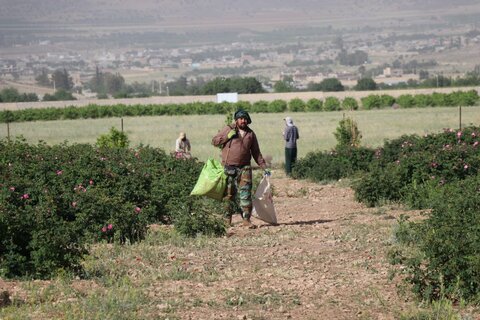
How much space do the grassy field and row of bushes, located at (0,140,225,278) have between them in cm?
1468

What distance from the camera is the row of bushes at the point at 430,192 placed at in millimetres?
9109

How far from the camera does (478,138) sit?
1748 centimetres

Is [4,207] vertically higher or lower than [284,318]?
higher

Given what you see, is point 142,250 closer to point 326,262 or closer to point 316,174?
point 326,262

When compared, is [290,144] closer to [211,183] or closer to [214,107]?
[211,183]

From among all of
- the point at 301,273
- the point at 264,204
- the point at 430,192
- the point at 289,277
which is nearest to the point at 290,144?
the point at 430,192

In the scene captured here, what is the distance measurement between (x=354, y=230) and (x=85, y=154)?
4.44 meters

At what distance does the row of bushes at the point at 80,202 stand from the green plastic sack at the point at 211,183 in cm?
19

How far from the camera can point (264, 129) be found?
48.2 metres

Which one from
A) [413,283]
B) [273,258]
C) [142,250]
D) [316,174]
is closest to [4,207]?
[142,250]

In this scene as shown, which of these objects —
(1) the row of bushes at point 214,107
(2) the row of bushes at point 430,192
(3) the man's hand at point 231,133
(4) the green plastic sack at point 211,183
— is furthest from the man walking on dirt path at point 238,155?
(1) the row of bushes at point 214,107

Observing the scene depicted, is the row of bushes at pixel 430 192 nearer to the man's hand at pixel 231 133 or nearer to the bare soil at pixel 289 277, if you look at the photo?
the bare soil at pixel 289 277

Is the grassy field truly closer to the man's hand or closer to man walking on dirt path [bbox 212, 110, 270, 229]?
man walking on dirt path [bbox 212, 110, 270, 229]

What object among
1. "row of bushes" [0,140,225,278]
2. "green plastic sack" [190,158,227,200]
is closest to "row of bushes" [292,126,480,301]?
"green plastic sack" [190,158,227,200]
